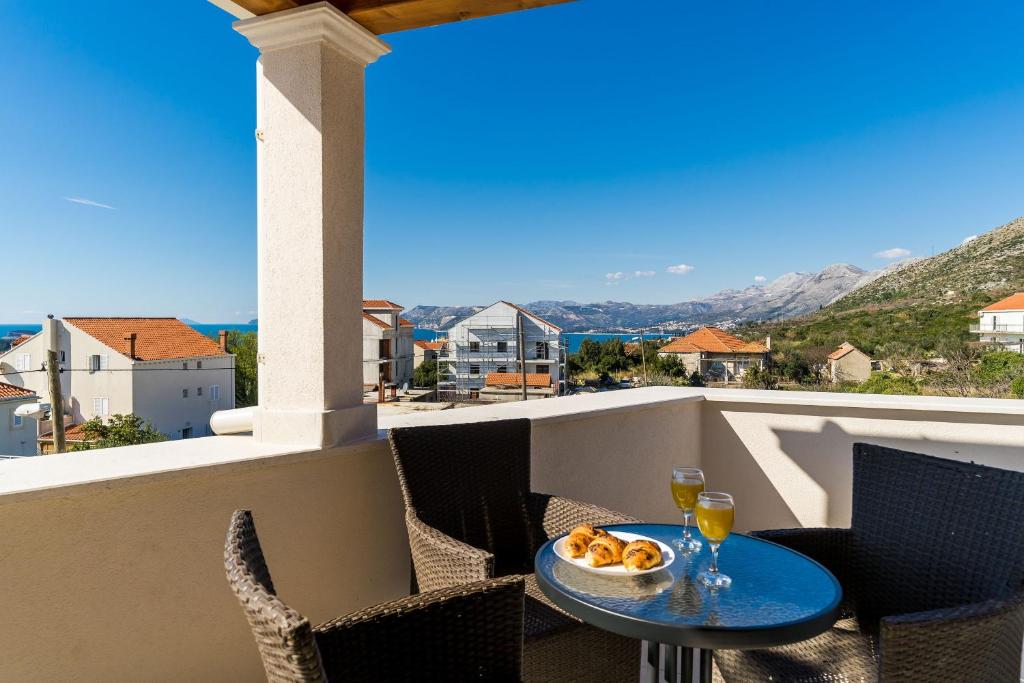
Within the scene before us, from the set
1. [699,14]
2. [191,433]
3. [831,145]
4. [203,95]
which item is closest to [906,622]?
[203,95]

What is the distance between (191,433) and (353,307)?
19.8 meters

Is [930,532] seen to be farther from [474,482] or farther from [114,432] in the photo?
[114,432]

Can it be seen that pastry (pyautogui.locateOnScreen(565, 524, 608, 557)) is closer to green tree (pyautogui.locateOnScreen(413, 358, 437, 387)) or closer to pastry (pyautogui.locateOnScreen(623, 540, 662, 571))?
pastry (pyautogui.locateOnScreen(623, 540, 662, 571))

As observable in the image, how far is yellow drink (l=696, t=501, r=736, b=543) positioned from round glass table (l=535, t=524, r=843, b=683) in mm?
113

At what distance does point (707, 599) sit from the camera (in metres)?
1.11

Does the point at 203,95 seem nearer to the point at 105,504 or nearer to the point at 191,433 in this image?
the point at 191,433

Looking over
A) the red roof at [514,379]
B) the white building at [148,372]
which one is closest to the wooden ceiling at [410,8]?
the white building at [148,372]

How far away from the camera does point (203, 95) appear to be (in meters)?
13.8

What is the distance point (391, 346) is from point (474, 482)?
1738 cm

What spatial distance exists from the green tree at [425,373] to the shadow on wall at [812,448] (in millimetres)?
20996

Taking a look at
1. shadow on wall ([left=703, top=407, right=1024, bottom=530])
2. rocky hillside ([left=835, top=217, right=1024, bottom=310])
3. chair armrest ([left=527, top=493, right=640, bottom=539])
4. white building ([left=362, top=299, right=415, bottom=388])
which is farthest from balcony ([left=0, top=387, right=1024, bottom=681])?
white building ([left=362, top=299, right=415, bottom=388])

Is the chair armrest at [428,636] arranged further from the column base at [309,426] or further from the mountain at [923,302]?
the mountain at [923,302]

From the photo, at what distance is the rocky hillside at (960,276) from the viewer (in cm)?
1201

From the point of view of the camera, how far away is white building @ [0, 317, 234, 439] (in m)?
13.9
